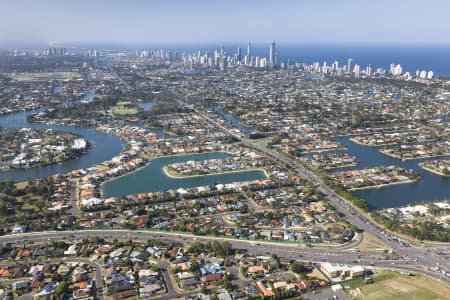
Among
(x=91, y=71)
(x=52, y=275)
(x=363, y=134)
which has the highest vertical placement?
(x=91, y=71)

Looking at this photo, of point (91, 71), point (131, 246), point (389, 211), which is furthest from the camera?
point (91, 71)

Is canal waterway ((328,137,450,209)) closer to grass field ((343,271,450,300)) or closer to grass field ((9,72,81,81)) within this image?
grass field ((343,271,450,300))

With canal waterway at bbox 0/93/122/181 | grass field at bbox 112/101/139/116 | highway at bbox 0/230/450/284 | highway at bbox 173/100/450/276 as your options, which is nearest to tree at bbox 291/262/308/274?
highway at bbox 0/230/450/284

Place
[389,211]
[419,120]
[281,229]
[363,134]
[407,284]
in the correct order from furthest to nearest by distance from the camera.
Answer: [419,120] < [363,134] < [389,211] < [281,229] < [407,284]

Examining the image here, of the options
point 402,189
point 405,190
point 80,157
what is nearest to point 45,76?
point 80,157

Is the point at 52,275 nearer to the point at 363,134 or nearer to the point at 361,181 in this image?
the point at 361,181

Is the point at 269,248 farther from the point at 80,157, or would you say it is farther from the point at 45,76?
the point at 45,76

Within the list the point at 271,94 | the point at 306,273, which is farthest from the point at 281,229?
the point at 271,94
